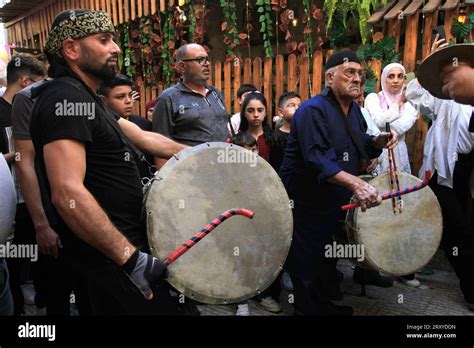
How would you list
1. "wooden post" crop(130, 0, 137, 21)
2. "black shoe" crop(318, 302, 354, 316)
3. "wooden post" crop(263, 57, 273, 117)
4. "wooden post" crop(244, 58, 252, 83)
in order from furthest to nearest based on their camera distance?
"wooden post" crop(130, 0, 137, 21)
"wooden post" crop(244, 58, 252, 83)
"wooden post" crop(263, 57, 273, 117)
"black shoe" crop(318, 302, 354, 316)

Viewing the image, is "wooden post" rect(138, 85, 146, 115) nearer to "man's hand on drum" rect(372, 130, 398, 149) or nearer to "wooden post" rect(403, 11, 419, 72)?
"wooden post" rect(403, 11, 419, 72)

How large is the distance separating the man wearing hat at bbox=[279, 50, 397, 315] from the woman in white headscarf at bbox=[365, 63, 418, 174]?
1.13 m

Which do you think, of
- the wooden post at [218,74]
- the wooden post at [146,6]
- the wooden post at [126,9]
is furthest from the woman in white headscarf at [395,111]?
the wooden post at [126,9]

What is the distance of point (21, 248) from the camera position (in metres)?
3.25

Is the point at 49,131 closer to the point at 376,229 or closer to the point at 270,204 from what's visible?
the point at 270,204

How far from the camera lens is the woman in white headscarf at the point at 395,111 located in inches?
169

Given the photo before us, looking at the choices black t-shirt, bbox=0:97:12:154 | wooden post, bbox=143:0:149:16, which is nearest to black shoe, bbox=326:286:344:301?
black t-shirt, bbox=0:97:12:154

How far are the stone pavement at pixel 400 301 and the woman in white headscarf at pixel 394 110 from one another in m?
1.24

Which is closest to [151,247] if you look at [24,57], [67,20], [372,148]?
[67,20]

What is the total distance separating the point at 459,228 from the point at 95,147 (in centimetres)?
347

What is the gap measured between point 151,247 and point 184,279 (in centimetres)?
23

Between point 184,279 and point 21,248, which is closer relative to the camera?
point 184,279

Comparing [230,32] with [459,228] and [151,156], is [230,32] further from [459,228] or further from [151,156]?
A: [459,228]

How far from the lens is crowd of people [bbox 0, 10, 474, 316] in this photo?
1.69m
